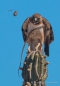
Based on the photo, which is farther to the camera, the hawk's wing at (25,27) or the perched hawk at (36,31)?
the hawk's wing at (25,27)

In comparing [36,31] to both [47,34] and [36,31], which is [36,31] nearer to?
[36,31]

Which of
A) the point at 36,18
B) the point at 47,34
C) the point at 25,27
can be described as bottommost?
the point at 47,34

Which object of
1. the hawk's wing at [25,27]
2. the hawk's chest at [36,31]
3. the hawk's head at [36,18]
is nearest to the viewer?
the hawk's chest at [36,31]

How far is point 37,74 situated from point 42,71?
0.96ft

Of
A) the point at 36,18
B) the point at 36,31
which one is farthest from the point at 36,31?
the point at 36,18

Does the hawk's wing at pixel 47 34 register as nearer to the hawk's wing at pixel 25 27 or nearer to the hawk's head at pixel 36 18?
the hawk's head at pixel 36 18

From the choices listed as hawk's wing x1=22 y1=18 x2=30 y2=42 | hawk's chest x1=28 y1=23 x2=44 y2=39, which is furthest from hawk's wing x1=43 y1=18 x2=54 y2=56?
hawk's wing x1=22 y1=18 x2=30 y2=42

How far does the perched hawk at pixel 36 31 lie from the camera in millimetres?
19156

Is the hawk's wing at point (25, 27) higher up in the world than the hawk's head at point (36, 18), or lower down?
lower down

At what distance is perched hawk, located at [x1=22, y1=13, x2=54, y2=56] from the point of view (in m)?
19.2

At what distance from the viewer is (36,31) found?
19156mm

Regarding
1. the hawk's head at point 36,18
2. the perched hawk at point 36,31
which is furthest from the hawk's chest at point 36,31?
the hawk's head at point 36,18

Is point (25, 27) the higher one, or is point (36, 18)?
point (36, 18)

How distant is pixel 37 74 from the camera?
56.6 ft
